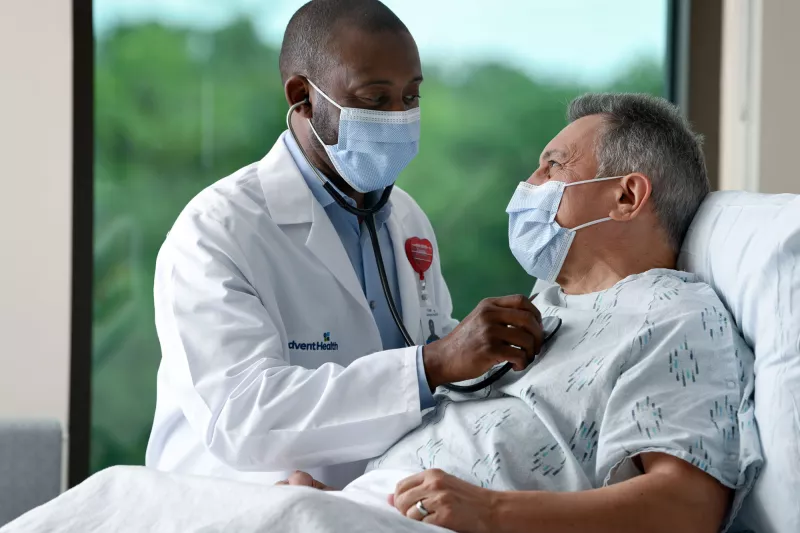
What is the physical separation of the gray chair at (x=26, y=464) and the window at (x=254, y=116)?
610 millimetres

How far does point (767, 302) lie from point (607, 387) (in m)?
0.27

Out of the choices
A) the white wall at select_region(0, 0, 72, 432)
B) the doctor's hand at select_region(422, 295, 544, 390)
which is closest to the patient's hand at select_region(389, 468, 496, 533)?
the doctor's hand at select_region(422, 295, 544, 390)

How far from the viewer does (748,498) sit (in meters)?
1.34

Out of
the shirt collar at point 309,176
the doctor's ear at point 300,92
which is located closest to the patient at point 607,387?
the shirt collar at point 309,176

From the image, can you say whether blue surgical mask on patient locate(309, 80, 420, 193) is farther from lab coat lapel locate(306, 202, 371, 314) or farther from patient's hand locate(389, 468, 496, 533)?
patient's hand locate(389, 468, 496, 533)

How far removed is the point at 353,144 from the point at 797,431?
963 millimetres

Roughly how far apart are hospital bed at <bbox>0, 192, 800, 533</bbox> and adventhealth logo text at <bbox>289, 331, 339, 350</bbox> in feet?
1.47

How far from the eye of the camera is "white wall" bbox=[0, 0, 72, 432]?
2641 mm

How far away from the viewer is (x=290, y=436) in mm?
1525

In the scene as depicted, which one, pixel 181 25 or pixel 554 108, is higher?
pixel 181 25

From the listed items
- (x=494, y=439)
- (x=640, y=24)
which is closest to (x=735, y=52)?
(x=640, y=24)

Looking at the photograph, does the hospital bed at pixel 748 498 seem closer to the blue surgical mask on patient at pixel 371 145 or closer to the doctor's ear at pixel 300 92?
the blue surgical mask on patient at pixel 371 145

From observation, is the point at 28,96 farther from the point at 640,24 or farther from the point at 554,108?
the point at 640,24

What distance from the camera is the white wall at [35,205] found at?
2641mm
